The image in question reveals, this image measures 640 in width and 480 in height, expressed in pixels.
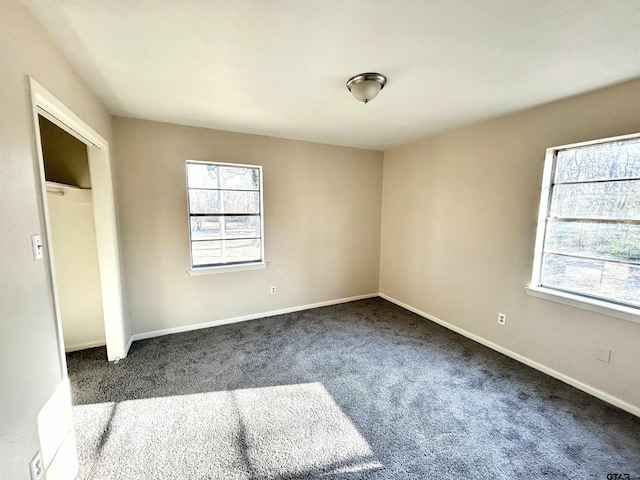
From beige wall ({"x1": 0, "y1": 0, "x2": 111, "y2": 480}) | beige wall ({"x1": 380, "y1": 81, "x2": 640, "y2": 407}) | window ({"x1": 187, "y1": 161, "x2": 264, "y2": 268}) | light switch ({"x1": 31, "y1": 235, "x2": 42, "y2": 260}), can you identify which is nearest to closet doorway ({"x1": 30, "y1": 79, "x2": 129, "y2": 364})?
window ({"x1": 187, "y1": 161, "x2": 264, "y2": 268})

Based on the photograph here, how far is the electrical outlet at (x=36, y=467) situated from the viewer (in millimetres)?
1159

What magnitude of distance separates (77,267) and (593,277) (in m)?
4.82

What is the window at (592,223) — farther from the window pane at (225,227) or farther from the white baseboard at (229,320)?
the window pane at (225,227)

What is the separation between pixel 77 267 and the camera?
2.71 meters

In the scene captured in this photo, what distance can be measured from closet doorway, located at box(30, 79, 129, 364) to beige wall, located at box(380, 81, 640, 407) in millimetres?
3591

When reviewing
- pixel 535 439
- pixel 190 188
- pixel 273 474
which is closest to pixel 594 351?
pixel 535 439

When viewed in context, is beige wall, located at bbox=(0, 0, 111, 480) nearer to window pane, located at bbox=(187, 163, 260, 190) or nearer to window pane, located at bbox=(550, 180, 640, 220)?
window pane, located at bbox=(187, 163, 260, 190)

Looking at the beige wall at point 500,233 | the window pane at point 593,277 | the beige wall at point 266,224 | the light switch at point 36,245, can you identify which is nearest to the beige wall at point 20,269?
the light switch at point 36,245

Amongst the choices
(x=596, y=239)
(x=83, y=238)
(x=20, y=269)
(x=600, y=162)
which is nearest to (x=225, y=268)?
(x=83, y=238)

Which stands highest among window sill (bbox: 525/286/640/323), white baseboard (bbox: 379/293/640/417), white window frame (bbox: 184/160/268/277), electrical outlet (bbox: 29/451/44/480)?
white window frame (bbox: 184/160/268/277)

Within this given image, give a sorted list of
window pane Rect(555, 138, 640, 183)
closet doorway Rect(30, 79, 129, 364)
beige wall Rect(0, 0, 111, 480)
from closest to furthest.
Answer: beige wall Rect(0, 0, 111, 480) < window pane Rect(555, 138, 640, 183) < closet doorway Rect(30, 79, 129, 364)

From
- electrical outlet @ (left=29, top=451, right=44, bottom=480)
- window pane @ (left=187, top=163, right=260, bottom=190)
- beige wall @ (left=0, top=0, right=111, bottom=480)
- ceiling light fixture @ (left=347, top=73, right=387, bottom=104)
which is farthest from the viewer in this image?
window pane @ (left=187, top=163, right=260, bottom=190)

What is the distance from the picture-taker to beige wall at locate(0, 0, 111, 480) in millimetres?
1052

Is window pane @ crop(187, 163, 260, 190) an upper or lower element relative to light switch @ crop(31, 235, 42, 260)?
upper
